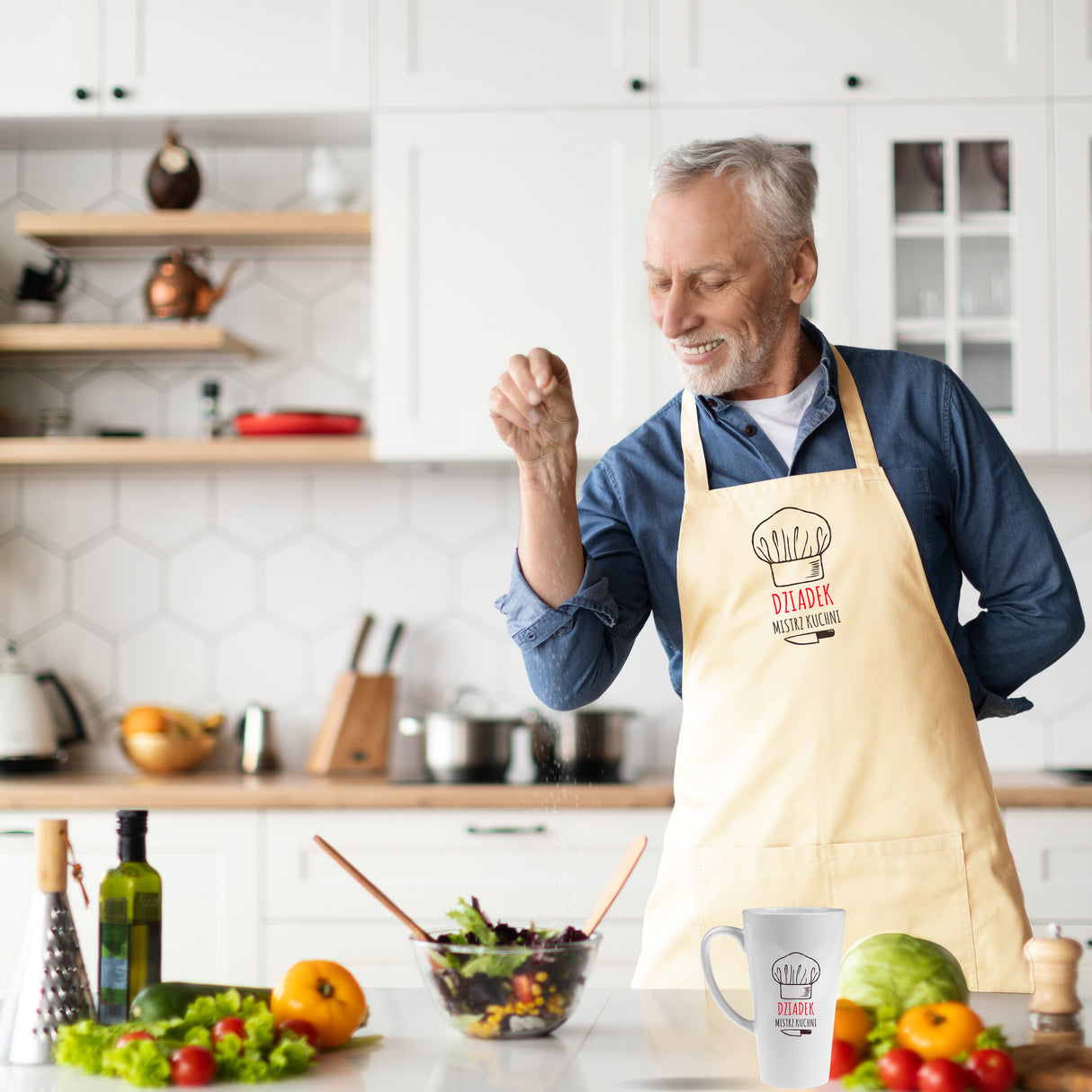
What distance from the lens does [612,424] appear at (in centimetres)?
264

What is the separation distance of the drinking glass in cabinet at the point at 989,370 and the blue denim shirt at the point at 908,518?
114 centimetres

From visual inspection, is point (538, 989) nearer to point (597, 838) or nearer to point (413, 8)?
point (597, 838)

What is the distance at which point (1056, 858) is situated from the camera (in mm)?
2406

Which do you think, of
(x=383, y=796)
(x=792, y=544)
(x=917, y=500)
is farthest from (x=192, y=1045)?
(x=383, y=796)

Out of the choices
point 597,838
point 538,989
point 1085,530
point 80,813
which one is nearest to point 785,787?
point 538,989

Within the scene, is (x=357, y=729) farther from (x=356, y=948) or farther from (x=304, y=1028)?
(x=304, y=1028)

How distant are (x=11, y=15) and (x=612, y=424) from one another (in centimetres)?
156

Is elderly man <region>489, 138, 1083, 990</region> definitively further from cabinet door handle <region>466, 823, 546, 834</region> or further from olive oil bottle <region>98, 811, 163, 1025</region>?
cabinet door handle <region>466, 823, 546, 834</region>

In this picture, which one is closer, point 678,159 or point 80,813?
point 678,159

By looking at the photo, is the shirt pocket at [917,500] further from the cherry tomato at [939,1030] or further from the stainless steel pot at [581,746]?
the stainless steel pot at [581,746]

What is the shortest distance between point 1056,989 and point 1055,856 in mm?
1605

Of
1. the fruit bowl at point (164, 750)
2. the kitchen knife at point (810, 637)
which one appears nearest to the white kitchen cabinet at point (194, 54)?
the fruit bowl at point (164, 750)

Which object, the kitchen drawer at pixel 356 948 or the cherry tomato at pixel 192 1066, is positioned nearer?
the cherry tomato at pixel 192 1066

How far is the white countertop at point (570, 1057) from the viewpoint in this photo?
2.79ft
